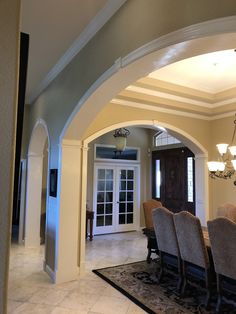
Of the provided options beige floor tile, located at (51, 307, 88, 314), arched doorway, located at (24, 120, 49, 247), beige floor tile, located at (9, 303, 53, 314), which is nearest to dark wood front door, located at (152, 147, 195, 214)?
arched doorway, located at (24, 120, 49, 247)

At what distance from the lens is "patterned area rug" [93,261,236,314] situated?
3.05 metres

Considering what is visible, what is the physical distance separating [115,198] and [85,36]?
520 centimetres

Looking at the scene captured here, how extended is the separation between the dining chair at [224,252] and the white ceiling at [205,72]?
203 centimetres

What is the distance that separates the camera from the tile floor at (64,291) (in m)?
3.05

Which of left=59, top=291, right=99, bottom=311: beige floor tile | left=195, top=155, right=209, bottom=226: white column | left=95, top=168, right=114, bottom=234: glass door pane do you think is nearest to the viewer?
left=59, top=291, right=99, bottom=311: beige floor tile

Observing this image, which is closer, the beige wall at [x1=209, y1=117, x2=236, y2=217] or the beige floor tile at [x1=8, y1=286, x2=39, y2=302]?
the beige floor tile at [x1=8, y1=286, x2=39, y2=302]

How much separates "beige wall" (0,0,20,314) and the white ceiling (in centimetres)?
280

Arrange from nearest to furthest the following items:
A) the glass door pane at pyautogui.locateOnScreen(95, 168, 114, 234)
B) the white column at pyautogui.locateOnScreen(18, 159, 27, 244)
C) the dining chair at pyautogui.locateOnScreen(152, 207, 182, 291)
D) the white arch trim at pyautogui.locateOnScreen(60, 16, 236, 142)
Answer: the white arch trim at pyautogui.locateOnScreen(60, 16, 236, 142) < the dining chair at pyautogui.locateOnScreen(152, 207, 182, 291) < the white column at pyautogui.locateOnScreen(18, 159, 27, 244) < the glass door pane at pyautogui.locateOnScreen(95, 168, 114, 234)

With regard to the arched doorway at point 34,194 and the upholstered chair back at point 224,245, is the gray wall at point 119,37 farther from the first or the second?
the upholstered chair back at point 224,245

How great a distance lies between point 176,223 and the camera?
3320 millimetres

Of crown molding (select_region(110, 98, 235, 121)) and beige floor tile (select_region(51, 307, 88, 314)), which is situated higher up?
crown molding (select_region(110, 98, 235, 121))

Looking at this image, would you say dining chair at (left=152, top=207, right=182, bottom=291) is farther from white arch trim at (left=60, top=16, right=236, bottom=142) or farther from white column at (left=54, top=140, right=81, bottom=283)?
white arch trim at (left=60, top=16, right=236, bottom=142)

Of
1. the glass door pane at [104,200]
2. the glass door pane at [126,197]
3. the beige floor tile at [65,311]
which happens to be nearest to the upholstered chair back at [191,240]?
the beige floor tile at [65,311]

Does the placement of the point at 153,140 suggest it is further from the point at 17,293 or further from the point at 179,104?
the point at 17,293
